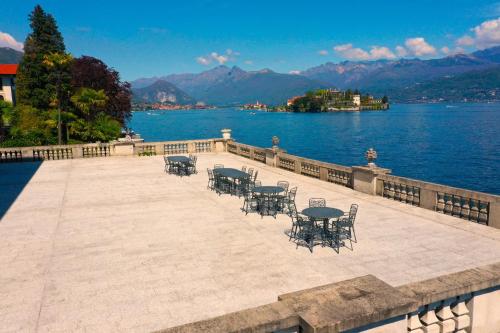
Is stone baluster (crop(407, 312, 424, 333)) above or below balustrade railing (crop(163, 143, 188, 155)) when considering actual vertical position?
above

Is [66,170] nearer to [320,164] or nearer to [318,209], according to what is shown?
[320,164]

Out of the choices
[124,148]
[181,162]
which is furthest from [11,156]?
[181,162]

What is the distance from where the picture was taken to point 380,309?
3518 mm

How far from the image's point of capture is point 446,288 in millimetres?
4082

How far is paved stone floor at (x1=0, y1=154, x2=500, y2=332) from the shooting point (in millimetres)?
6977

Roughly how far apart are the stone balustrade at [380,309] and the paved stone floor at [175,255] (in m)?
3.37

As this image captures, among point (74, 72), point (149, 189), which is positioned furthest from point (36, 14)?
point (149, 189)

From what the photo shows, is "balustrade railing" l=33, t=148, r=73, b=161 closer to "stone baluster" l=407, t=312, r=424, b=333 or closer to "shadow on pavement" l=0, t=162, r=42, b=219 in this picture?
"shadow on pavement" l=0, t=162, r=42, b=219

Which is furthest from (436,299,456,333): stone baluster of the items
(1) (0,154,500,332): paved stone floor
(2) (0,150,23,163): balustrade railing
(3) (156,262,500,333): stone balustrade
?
(2) (0,150,23,163): balustrade railing

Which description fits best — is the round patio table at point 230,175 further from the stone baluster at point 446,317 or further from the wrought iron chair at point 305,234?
the stone baluster at point 446,317

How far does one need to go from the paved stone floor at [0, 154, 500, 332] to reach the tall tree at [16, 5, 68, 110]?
32.6m

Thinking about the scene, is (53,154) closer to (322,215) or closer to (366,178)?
(366,178)

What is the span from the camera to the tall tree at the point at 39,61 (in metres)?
43.2

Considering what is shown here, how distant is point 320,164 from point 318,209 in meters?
8.72
